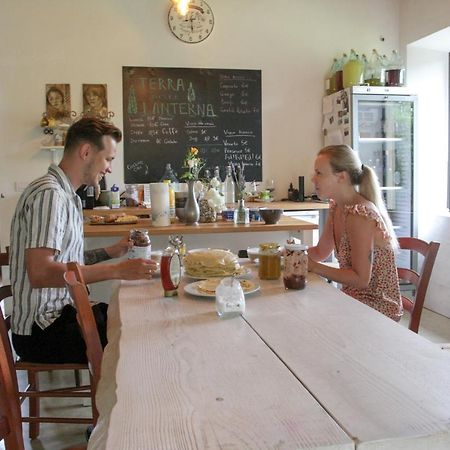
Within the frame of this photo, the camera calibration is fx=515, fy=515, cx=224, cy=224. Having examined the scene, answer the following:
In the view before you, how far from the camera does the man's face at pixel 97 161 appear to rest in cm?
207

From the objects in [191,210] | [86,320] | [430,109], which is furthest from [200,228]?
[430,109]

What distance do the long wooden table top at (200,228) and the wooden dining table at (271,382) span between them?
1.27 m

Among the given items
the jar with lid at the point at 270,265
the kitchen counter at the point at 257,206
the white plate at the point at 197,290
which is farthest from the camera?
the kitchen counter at the point at 257,206

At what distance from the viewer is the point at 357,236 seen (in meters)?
1.86

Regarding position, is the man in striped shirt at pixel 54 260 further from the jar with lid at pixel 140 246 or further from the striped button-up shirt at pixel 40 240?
the jar with lid at pixel 140 246

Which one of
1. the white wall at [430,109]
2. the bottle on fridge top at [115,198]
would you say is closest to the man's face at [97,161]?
the bottle on fridge top at [115,198]

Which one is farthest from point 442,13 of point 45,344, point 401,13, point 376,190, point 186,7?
point 45,344

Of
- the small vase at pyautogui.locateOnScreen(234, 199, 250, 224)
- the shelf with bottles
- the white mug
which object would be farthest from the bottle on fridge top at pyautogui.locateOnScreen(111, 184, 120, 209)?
the shelf with bottles

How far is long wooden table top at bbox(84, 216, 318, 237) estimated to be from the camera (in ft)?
8.89

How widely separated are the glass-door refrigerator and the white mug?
85.2 inches

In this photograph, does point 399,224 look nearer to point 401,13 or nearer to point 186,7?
point 401,13

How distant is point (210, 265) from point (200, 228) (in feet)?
2.93

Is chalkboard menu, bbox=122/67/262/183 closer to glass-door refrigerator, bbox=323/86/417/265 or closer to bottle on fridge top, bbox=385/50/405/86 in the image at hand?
glass-door refrigerator, bbox=323/86/417/265

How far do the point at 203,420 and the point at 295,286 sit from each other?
35.4 inches
